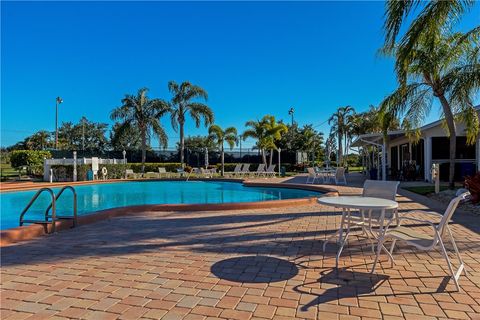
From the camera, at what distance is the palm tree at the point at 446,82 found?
9203mm

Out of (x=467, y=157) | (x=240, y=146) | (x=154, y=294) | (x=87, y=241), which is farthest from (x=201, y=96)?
(x=154, y=294)

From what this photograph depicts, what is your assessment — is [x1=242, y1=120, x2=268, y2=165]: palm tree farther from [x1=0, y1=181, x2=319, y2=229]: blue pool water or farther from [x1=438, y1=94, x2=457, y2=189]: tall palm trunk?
[x1=438, y1=94, x2=457, y2=189]: tall palm trunk

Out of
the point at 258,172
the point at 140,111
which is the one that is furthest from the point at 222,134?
the point at 140,111

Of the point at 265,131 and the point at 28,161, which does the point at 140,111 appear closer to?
the point at 28,161

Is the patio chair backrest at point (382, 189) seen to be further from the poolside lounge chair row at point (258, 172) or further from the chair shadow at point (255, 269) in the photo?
the poolside lounge chair row at point (258, 172)

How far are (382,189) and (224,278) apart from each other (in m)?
2.67

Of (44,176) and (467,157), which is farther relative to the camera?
(44,176)

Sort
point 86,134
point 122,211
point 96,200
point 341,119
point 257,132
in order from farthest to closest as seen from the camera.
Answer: point 86,134 → point 341,119 → point 257,132 → point 96,200 → point 122,211

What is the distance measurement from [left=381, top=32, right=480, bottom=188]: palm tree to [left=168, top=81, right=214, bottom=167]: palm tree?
15349 millimetres

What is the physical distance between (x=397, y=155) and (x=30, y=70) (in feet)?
84.9

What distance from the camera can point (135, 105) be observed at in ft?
78.0

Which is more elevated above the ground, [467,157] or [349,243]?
[467,157]

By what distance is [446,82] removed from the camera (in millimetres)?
9844

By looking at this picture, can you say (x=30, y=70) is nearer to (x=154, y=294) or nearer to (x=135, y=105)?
(x=135, y=105)
